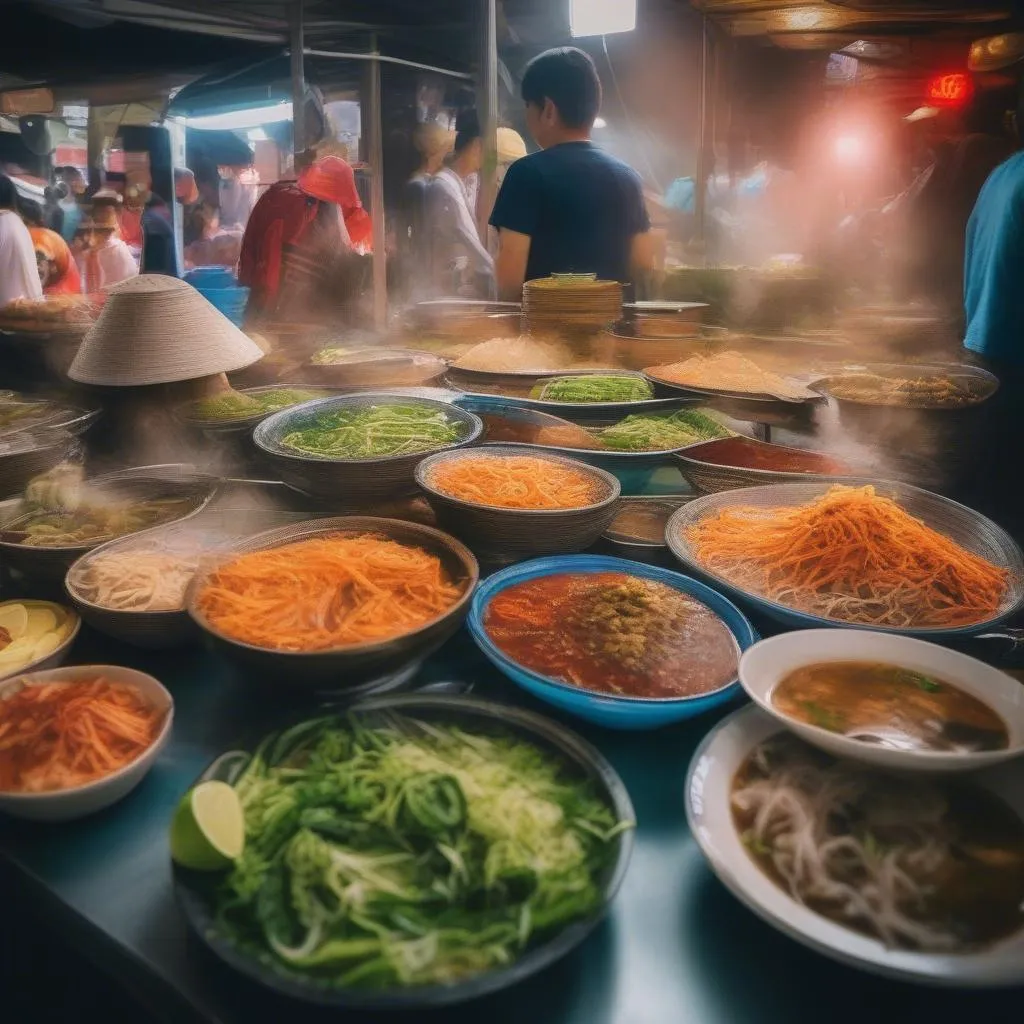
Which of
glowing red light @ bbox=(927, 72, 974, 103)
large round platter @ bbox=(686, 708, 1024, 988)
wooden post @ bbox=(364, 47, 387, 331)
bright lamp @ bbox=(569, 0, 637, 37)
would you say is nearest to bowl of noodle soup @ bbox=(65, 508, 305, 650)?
large round platter @ bbox=(686, 708, 1024, 988)

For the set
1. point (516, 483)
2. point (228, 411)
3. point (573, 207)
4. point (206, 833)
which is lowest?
point (206, 833)

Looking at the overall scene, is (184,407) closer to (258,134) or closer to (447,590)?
(447,590)

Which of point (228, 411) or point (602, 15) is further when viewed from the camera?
point (602, 15)

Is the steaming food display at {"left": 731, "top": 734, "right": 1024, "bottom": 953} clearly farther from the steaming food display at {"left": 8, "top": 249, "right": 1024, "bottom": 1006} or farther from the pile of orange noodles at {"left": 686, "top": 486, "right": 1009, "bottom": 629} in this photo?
the pile of orange noodles at {"left": 686, "top": 486, "right": 1009, "bottom": 629}

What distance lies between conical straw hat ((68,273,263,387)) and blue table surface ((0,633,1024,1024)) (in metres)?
1.66

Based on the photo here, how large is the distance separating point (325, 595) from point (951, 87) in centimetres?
1418

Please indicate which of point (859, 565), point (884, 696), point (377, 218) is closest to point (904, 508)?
point (859, 565)

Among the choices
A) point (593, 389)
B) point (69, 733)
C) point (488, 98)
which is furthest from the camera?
point (488, 98)

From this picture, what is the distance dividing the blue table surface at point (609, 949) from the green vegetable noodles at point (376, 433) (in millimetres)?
1302

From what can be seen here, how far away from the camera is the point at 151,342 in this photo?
9.39 feet

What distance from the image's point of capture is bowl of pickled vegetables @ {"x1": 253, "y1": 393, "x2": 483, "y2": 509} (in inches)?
100

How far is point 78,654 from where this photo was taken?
212 centimetres

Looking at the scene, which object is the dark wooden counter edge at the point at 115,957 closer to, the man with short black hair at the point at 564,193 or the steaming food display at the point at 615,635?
the steaming food display at the point at 615,635

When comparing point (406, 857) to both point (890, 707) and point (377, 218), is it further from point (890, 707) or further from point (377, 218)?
point (377, 218)
